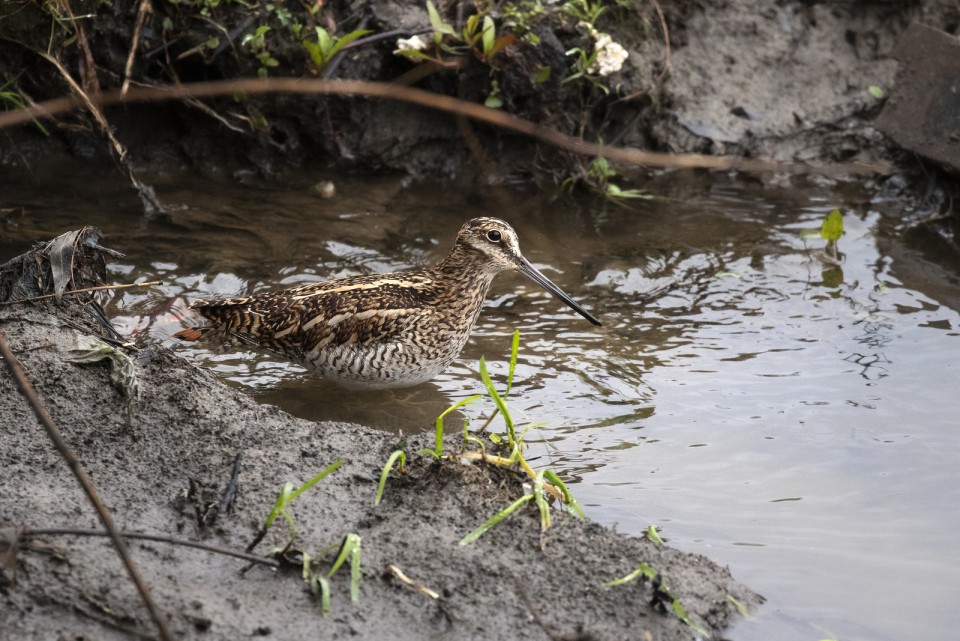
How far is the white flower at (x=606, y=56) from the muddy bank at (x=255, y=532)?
13.1ft

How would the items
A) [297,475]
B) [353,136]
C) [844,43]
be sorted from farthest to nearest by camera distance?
1. [844,43]
2. [353,136]
3. [297,475]

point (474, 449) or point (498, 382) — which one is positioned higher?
point (474, 449)

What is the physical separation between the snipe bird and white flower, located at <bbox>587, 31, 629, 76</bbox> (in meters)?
2.37

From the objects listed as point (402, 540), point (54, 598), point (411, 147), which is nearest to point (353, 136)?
point (411, 147)

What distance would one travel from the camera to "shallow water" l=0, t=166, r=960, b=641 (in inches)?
172

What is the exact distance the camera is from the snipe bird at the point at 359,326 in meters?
5.59

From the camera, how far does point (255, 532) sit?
3.60 metres

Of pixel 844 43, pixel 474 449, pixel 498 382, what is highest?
pixel 844 43

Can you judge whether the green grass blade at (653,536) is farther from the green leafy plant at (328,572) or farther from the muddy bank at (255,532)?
the green leafy plant at (328,572)

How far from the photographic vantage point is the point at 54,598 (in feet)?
10.0

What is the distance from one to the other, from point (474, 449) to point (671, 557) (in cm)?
83

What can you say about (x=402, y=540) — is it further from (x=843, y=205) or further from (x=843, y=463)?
(x=843, y=205)

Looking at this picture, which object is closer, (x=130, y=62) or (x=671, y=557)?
(x=671, y=557)

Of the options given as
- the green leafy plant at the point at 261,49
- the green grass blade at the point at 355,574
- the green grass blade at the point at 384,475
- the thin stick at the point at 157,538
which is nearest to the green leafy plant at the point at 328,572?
the green grass blade at the point at 355,574
